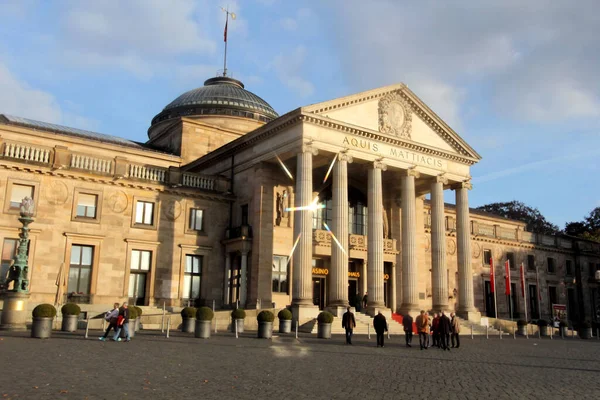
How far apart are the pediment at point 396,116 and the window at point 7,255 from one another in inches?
758

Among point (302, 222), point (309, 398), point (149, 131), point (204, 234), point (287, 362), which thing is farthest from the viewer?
point (149, 131)

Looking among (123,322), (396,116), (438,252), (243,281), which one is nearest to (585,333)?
(438,252)

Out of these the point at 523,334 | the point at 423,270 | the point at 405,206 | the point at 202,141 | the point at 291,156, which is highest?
the point at 202,141

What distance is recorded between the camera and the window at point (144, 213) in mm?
37528

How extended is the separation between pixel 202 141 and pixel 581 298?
165 feet

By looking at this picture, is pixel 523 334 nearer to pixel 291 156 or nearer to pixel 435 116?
pixel 435 116

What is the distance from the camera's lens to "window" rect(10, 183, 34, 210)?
3278 centimetres

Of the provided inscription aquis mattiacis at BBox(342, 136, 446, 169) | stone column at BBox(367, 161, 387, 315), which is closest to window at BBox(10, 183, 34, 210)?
inscription aquis mattiacis at BBox(342, 136, 446, 169)

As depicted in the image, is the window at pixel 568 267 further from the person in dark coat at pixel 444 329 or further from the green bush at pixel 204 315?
the green bush at pixel 204 315

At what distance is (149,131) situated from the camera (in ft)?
201

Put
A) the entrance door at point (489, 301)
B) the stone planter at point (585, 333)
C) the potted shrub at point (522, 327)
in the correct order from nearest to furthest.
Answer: the potted shrub at point (522, 327) < the stone planter at point (585, 333) < the entrance door at point (489, 301)

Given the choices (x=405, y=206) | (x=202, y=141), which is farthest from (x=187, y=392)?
(x=202, y=141)

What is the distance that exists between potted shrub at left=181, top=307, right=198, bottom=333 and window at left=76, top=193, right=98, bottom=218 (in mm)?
12309

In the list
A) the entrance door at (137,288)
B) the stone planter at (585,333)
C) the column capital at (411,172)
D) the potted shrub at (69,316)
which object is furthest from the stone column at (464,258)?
the potted shrub at (69,316)
